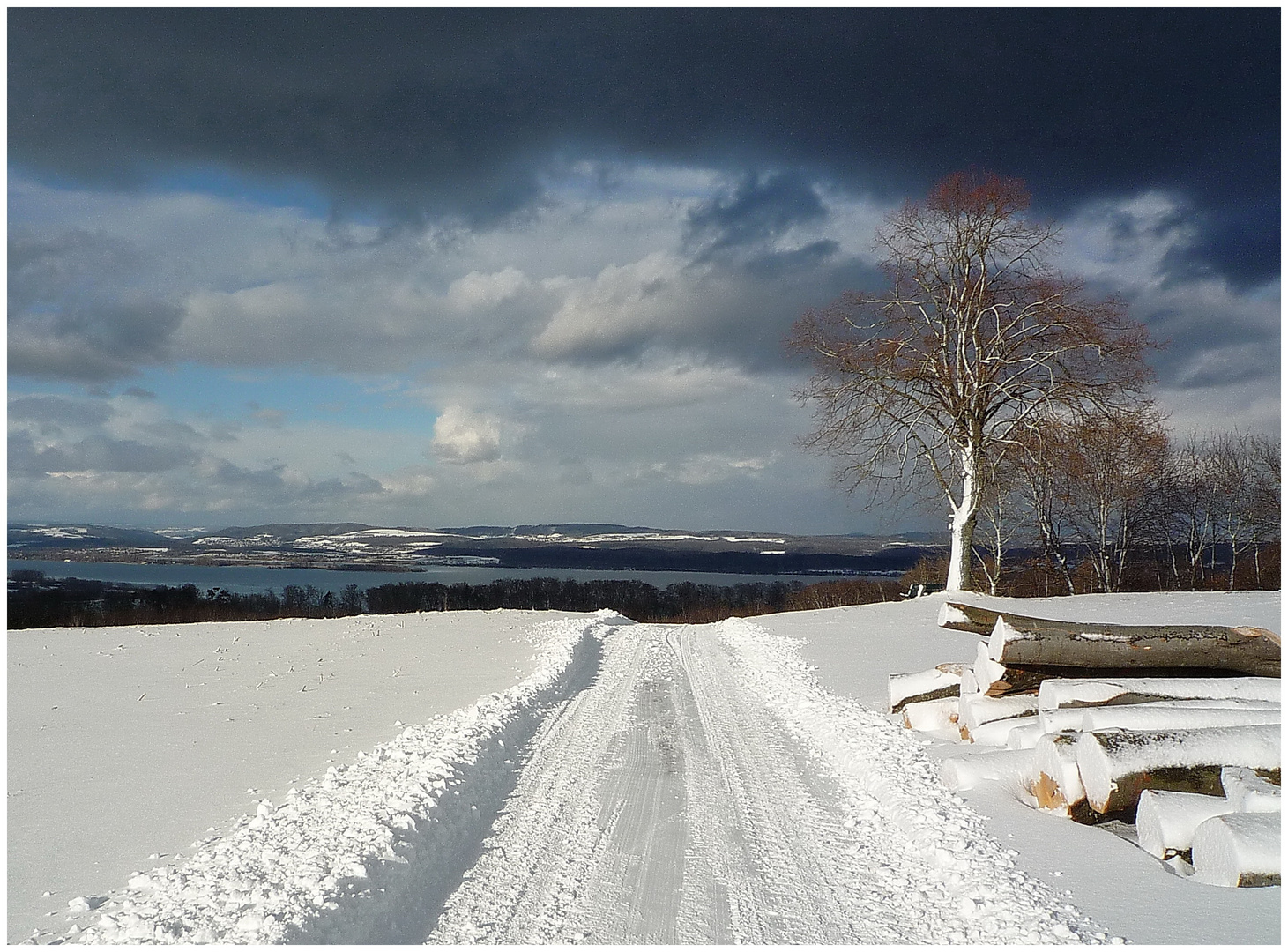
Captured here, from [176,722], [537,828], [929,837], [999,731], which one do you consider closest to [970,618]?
[999,731]

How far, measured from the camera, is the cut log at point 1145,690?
6.27 m

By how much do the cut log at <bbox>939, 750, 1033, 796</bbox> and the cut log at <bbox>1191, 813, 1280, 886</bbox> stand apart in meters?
1.48

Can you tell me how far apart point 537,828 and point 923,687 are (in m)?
5.06

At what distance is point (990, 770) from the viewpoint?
5.92m

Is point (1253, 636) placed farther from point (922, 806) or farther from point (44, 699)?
point (44, 699)

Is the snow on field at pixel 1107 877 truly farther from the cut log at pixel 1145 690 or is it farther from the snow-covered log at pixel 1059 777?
the cut log at pixel 1145 690

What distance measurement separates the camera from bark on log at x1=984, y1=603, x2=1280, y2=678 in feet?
23.1

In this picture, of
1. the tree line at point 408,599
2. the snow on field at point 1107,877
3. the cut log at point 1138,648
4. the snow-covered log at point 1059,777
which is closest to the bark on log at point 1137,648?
the cut log at point 1138,648

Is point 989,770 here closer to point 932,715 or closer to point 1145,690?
point 1145,690

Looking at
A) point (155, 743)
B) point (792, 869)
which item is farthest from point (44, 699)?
point (792, 869)

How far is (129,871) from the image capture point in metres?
4.35

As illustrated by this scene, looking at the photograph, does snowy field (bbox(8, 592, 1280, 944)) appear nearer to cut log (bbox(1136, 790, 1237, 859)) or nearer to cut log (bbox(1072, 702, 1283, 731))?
cut log (bbox(1136, 790, 1237, 859))

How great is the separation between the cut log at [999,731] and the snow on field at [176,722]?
558 centimetres

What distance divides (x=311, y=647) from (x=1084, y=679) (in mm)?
12905
